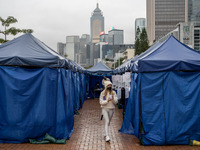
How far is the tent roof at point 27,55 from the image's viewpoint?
20.2ft

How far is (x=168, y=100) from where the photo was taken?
6066mm

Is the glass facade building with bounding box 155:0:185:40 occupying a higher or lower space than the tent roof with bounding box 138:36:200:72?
higher

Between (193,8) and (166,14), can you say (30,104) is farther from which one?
(166,14)

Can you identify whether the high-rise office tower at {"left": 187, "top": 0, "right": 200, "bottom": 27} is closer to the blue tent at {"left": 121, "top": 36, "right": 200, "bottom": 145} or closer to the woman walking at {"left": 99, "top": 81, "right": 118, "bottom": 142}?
the blue tent at {"left": 121, "top": 36, "right": 200, "bottom": 145}

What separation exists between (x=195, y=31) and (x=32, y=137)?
64.3 metres

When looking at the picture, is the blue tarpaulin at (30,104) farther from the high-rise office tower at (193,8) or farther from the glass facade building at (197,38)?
the high-rise office tower at (193,8)

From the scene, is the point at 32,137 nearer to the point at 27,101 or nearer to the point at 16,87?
the point at 27,101

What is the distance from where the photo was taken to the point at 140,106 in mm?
6164

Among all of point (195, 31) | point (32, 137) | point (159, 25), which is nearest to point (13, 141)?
point (32, 137)

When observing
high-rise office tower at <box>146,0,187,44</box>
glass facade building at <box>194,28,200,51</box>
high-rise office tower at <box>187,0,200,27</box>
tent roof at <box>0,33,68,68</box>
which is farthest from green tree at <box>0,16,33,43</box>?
high-rise office tower at <box>146,0,187,44</box>

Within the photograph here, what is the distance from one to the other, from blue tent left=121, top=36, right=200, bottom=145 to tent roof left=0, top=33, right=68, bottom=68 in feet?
8.87

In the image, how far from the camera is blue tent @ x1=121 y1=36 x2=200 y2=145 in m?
6.03

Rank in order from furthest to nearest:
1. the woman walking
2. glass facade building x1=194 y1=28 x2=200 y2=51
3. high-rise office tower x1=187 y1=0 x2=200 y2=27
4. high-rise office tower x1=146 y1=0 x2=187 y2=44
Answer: high-rise office tower x1=146 y1=0 x2=187 y2=44 → high-rise office tower x1=187 y1=0 x2=200 y2=27 → glass facade building x1=194 y1=28 x2=200 y2=51 → the woman walking

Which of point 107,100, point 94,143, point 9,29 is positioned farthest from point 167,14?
point 94,143
